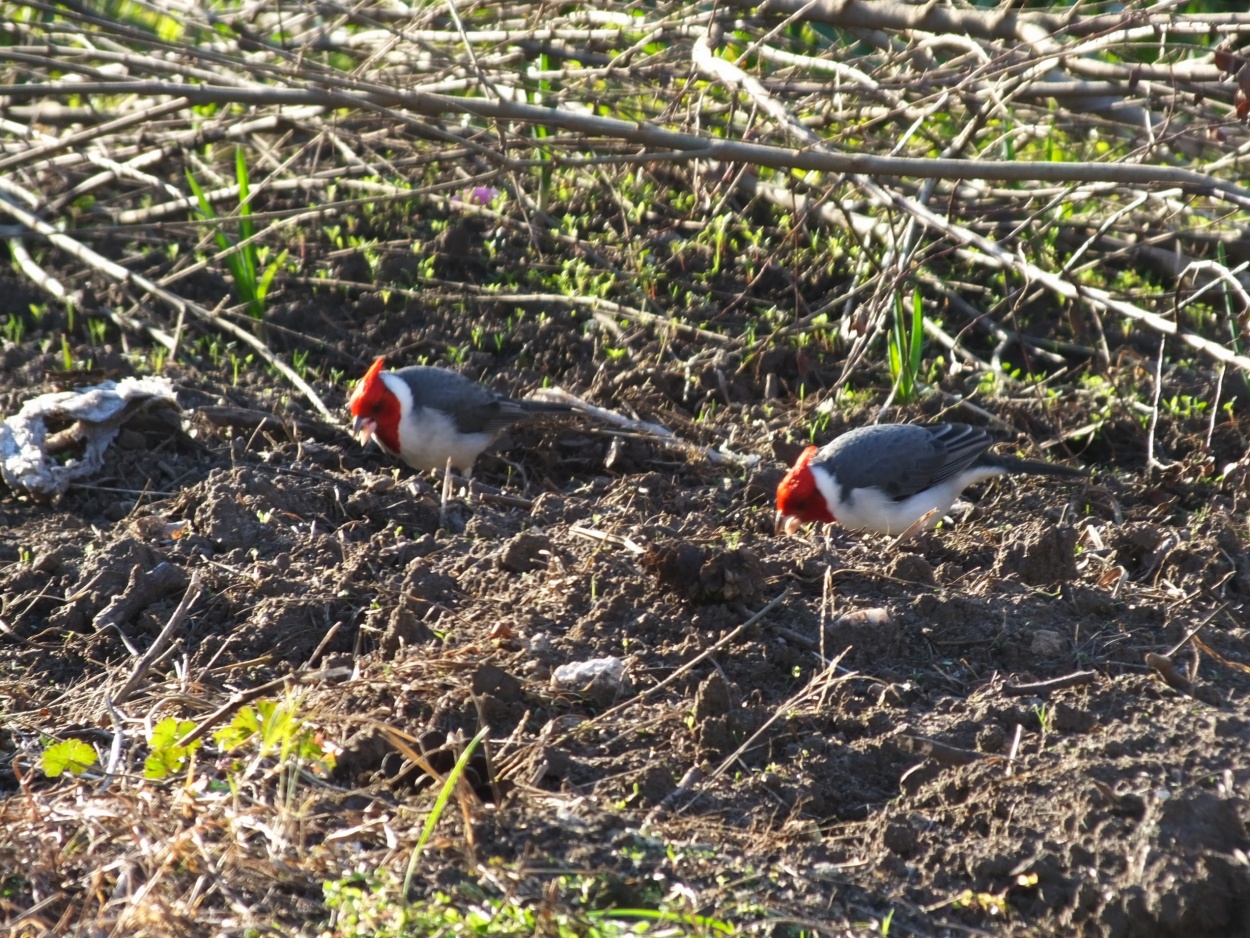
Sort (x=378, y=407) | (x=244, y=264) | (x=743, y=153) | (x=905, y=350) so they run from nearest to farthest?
1. (x=743, y=153)
2. (x=378, y=407)
3. (x=905, y=350)
4. (x=244, y=264)

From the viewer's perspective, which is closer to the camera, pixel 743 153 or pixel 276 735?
pixel 276 735

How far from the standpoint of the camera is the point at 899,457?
5.25 meters

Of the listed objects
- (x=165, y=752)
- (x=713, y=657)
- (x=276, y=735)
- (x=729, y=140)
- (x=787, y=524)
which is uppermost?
(x=729, y=140)

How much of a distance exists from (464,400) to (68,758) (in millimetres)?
2881

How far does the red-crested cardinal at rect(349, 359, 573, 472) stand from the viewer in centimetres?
550

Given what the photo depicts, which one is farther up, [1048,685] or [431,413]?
[1048,685]

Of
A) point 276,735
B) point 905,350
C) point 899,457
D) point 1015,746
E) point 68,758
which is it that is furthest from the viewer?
point 905,350

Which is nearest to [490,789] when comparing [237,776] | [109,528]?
[237,776]

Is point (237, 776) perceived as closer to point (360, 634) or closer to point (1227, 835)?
point (360, 634)

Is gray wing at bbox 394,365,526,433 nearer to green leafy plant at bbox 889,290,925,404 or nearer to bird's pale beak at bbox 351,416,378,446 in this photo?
bird's pale beak at bbox 351,416,378,446

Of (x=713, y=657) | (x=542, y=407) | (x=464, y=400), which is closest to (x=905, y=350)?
(x=542, y=407)

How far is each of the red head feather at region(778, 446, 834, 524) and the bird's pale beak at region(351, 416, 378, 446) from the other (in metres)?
1.72

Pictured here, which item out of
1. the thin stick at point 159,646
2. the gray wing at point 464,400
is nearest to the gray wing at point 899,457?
the gray wing at point 464,400

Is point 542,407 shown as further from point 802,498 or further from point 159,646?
point 159,646
